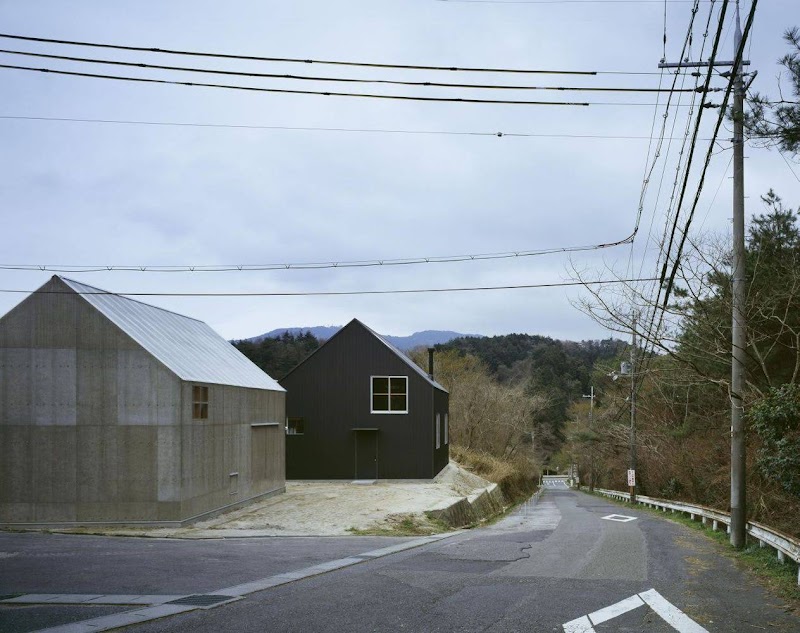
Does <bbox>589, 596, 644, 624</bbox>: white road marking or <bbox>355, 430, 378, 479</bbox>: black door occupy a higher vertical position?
<bbox>589, 596, 644, 624</bbox>: white road marking

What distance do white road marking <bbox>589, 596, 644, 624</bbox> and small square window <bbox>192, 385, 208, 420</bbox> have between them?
14.4m

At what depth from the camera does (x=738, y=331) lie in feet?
50.0

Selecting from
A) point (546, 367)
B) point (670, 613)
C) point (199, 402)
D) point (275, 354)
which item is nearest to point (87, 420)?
point (199, 402)

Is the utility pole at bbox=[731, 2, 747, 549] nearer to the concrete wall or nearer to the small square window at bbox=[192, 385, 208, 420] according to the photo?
the concrete wall

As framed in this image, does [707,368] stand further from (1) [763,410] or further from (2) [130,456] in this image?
(2) [130,456]

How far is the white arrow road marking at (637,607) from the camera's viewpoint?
815 cm

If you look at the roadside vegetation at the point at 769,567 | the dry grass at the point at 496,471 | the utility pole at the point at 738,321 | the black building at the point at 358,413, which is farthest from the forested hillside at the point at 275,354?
the roadside vegetation at the point at 769,567

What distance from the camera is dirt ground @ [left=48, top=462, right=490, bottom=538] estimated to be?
2098 cm

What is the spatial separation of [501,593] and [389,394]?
26.2m

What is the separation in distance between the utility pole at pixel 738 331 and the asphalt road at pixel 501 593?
3.35 feet

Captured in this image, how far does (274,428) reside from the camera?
29.9 m

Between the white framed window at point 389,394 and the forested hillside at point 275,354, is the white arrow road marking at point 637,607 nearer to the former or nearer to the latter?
the white framed window at point 389,394

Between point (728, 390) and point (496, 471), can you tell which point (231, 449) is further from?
point (496, 471)

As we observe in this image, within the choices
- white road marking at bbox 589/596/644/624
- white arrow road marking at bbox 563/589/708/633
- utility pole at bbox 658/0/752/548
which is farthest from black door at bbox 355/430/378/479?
white road marking at bbox 589/596/644/624
